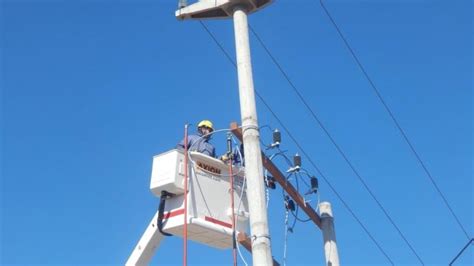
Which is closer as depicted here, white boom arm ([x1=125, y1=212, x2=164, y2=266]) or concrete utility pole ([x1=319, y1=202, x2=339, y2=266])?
white boom arm ([x1=125, y1=212, x2=164, y2=266])

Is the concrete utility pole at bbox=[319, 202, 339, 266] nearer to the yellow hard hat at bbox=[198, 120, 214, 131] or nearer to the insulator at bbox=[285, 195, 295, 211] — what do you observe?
the insulator at bbox=[285, 195, 295, 211]

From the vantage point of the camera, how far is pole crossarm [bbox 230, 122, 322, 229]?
848cm

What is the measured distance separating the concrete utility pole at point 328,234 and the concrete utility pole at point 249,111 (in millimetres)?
3459

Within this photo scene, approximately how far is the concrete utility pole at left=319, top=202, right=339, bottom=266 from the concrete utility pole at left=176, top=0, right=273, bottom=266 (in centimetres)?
346

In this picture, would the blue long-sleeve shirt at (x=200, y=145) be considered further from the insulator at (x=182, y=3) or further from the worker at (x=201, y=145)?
the insulator at (x=182, y=3)

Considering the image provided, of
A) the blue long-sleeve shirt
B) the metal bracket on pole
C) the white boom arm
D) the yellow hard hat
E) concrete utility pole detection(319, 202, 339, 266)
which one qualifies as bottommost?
the metal bracket on pole

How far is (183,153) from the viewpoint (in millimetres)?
8734

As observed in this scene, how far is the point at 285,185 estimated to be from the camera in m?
10.1

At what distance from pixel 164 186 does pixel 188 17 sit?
2.28 meters

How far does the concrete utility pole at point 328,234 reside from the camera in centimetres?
1028

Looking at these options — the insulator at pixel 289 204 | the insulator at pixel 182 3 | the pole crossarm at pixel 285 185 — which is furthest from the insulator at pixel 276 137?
the insulator at pixel 182 3

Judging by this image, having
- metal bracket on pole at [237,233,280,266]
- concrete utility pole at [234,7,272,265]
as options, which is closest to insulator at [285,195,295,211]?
metal bracket on pole at [237,233,280,266]

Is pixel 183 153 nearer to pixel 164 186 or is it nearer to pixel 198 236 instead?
pixel 164 186

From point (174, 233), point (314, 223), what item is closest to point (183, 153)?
point (174, 233)
